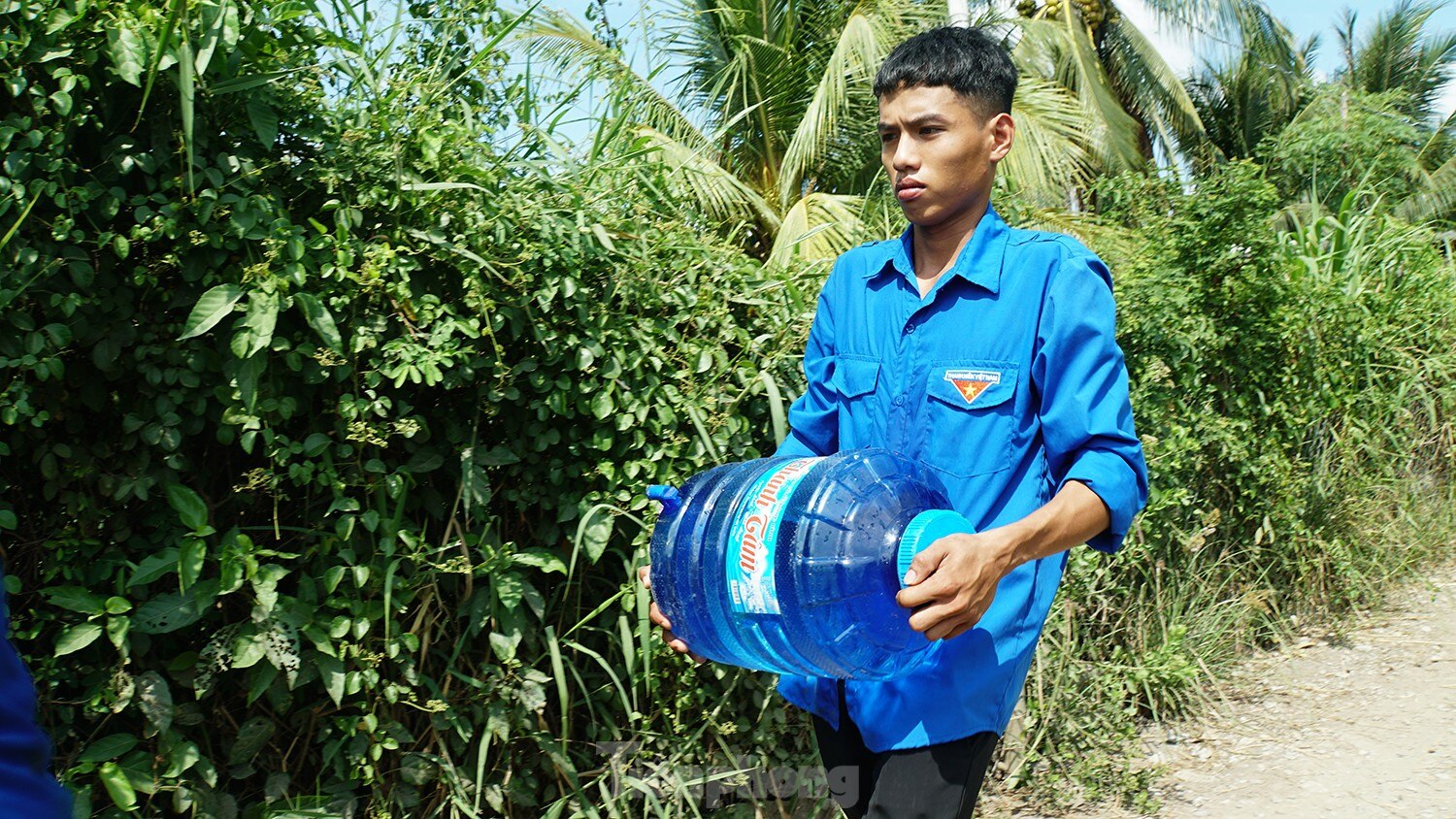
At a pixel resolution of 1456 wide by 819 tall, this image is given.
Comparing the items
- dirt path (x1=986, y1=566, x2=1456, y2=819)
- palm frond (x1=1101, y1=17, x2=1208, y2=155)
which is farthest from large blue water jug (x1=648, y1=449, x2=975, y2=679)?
palm frond (x1=1101, y1=17, x2=1208, y2=155)

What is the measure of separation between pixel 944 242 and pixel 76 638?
5.88 feet

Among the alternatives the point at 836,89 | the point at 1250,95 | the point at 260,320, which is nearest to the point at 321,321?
the point at 260,320

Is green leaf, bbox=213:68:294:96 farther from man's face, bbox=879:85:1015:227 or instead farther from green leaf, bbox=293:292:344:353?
man's face, bbox=879:85:1015:227

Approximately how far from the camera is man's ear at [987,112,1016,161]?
2.09 m

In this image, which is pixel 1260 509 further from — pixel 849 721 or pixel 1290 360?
pixel 849 721

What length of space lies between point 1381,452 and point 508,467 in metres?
5.42

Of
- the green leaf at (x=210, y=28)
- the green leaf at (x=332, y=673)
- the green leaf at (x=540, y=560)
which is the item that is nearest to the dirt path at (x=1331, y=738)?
the green leaf at (x=540, y=560)

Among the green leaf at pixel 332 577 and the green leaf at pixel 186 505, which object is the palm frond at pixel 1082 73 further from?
the green leaf at pixel 186 505

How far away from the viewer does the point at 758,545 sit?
1.81 m

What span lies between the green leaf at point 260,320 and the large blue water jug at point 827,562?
963 millimetres

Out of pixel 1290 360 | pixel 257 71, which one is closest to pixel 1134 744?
pixel 1290 360

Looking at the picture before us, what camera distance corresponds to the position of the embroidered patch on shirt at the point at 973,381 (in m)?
1.96

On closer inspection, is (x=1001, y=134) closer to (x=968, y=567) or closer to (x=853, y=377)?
(x=853, y=377)

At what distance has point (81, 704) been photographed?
7.63 feet
